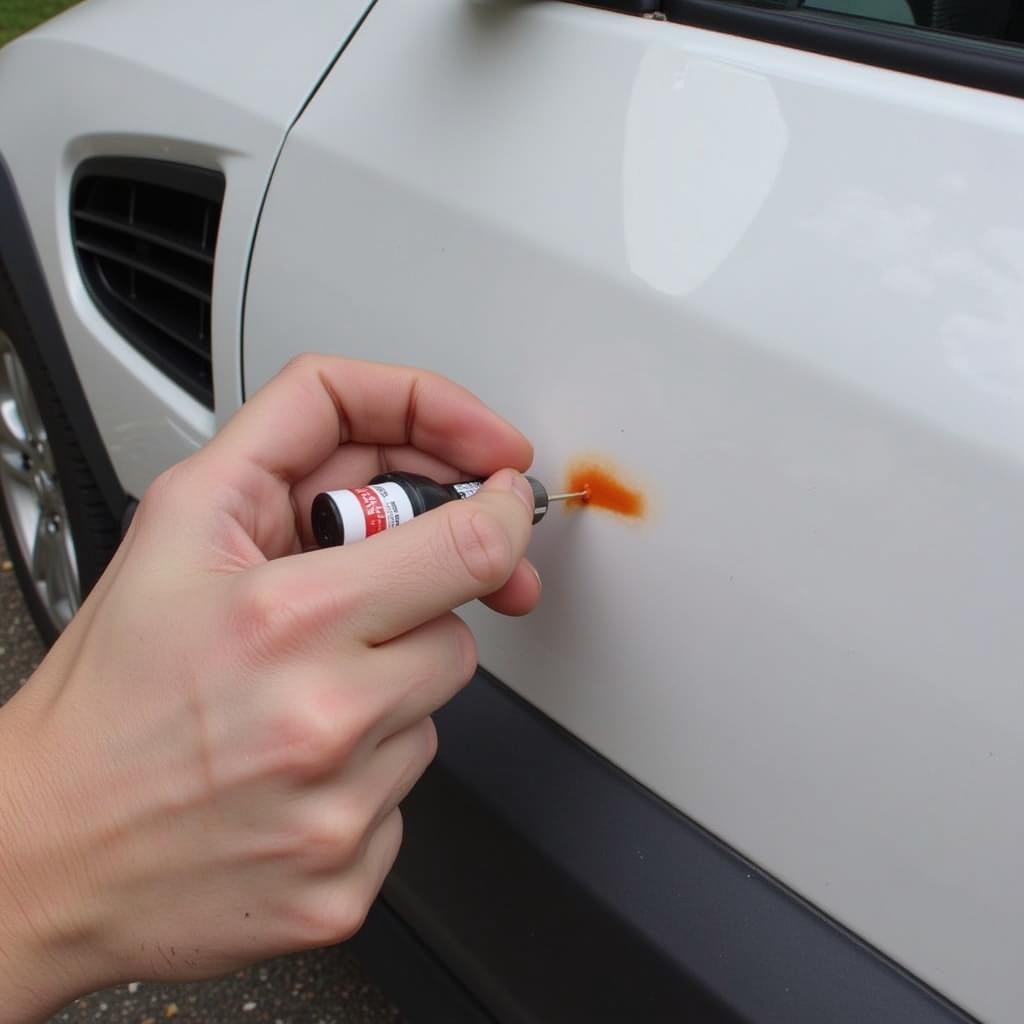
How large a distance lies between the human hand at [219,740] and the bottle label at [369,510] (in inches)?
3.4

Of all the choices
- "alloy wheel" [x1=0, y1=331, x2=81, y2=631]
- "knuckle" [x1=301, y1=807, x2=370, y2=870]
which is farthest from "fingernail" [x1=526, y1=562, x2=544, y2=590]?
"alloy wheel" [x1=0, y1=331, x2=81, y2=631]

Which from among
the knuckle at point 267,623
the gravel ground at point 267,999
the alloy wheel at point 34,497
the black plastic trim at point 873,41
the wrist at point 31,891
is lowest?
the gravel ground at point 267,999

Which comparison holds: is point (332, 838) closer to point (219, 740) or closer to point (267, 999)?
point (219, 740)

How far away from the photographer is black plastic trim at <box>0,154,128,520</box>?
1.83 meters

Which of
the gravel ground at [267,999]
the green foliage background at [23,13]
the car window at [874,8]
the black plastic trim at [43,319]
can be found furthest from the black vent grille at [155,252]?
the green foliage background at [23,13]

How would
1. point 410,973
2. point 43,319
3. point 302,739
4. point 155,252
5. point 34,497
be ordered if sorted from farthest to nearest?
1. point 34,497
2. point 43,319
3. point 155,252
4. point 410,973
5. point 302,739

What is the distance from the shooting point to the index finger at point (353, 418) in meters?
1.03

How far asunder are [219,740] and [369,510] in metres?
0.24

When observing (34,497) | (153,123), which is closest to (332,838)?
(153,123)

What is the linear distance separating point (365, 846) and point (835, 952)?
39 centimetres

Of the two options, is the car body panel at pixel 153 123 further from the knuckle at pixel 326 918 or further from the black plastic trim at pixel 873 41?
the knuckle at pixel 326 918

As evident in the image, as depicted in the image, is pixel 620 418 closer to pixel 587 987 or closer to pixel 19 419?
pixel 587 987

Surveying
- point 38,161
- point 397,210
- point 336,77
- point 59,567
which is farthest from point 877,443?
point 59,567

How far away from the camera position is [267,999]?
1900 millimetres
